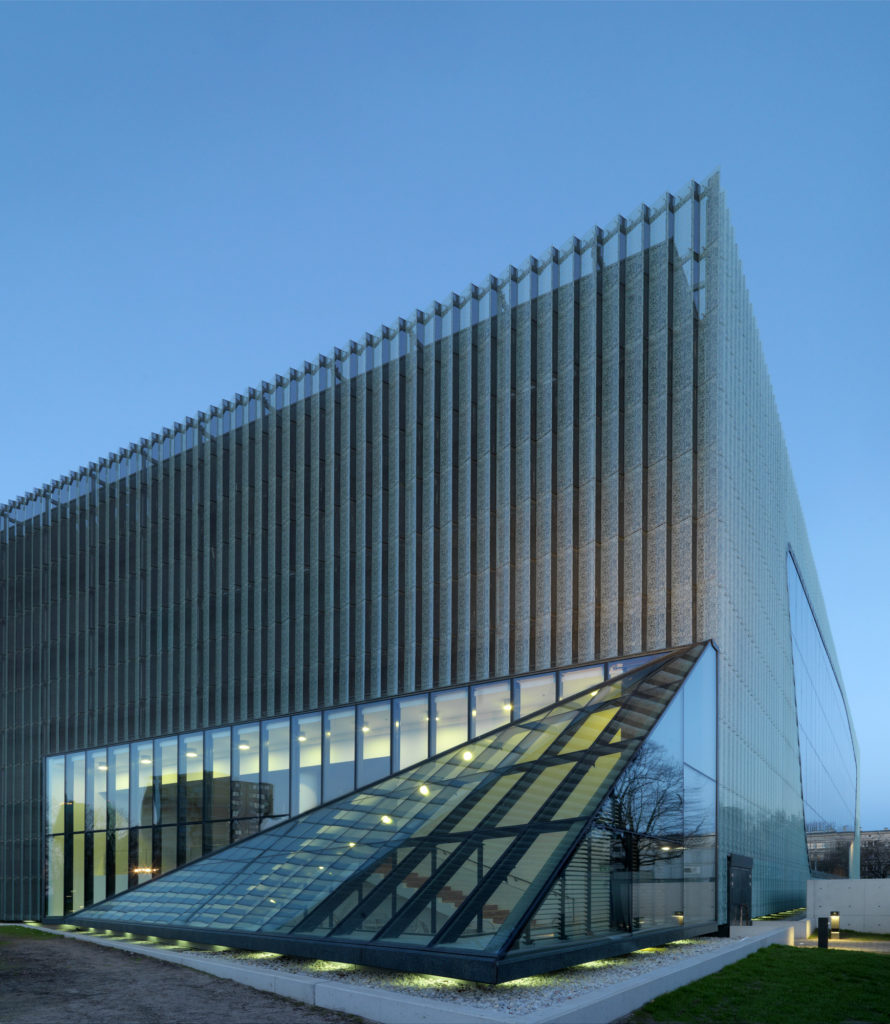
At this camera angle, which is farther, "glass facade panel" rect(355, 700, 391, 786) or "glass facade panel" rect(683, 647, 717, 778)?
"glass facade panel" rect(355, 700, 391, 786)

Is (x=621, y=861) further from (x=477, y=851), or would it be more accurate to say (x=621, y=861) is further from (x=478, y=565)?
(x=478, y=565)

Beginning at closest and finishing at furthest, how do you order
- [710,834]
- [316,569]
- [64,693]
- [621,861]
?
[621,861]
[710,834]
[316,569]
[64,693]

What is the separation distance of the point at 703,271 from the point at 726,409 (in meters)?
3.44

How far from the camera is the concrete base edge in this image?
448 inches

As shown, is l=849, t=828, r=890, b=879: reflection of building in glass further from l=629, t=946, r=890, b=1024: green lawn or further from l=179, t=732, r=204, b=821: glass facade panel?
l=629, t=946, r=890, b=1024: green lawn

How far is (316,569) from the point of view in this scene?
31.5m

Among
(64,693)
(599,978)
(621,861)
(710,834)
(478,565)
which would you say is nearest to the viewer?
(599,978)

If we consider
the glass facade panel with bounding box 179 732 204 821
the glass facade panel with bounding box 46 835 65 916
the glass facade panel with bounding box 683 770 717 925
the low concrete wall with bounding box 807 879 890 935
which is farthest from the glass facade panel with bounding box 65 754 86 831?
the low concrete wall with bounding box 807 879 890 935

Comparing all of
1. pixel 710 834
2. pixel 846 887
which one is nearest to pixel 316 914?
pixel 710 834

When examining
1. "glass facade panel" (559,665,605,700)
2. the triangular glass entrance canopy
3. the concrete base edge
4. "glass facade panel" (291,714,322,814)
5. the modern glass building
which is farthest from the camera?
"glass facade panel" (291,714,322,814)

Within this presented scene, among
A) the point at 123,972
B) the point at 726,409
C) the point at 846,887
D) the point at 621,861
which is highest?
the point at 726,409

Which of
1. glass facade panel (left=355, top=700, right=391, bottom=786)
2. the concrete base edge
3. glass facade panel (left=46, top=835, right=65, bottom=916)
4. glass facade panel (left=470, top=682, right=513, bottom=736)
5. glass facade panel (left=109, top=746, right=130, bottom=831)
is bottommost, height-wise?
glass facade panel (left=46, top=835, right=65, bottom=916)

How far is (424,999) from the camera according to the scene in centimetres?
1221

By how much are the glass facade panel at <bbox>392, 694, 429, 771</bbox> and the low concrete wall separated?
531 inches
